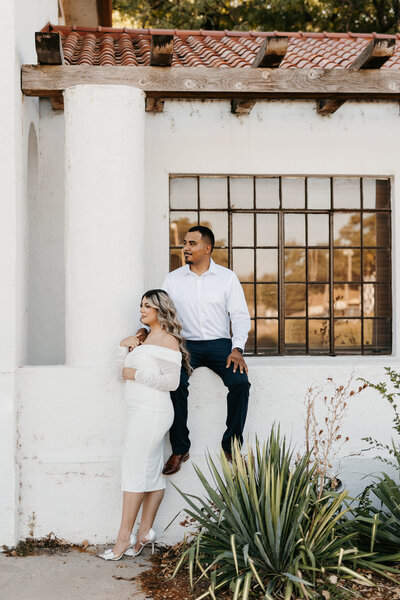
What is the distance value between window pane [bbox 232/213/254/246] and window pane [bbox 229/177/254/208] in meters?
0.14

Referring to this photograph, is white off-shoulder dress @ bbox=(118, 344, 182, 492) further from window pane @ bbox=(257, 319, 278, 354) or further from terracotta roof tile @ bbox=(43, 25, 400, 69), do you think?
terracotta roof tile @ bbox=(43, 25, 400, 69)

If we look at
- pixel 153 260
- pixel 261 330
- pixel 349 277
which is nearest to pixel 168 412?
pixel 153 260

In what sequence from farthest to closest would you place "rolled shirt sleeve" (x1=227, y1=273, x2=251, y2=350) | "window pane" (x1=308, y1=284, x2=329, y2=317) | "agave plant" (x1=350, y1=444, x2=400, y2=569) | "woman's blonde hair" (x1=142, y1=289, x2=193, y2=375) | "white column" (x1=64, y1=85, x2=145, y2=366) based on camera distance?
"window pane" (x1=308, y1=284, x2=329, y2=317) < "white column" (x1=64, y1=85, x2=145, y2=366) < "rolled shirt sleeve" (x1=227, y1=273, x2=251, y2=350) < "woman's blonde hair" (x1=142, y1=289, x2=193, y2=375) < "agave plant" (x1=350, y1=444, x2=400, y2=569)

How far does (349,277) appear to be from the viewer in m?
8.12

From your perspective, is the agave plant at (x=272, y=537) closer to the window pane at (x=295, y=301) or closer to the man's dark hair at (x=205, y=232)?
the man's dark hair at (x=205, y=232)

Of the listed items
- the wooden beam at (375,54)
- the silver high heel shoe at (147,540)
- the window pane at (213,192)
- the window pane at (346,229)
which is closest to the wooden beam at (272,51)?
the wooden beam at (375,54)

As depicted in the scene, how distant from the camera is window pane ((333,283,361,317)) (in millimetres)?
7758

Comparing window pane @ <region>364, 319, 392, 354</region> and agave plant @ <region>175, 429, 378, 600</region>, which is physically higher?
window pane @ <region>364, 319, 392, 354</region>

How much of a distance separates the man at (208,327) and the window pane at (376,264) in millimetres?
2547

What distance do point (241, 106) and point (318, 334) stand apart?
2.70 metres

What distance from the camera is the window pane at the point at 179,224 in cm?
733

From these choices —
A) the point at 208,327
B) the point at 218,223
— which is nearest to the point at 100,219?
the point at 208,327

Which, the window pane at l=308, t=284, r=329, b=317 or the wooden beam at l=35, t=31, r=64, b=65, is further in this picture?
the window pane at l=308, t=284, r=329, b=317

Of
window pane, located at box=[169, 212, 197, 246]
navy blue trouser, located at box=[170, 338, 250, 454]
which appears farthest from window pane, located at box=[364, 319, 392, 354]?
navy blue trouser, located at box=[170, 338, 250, 454]
